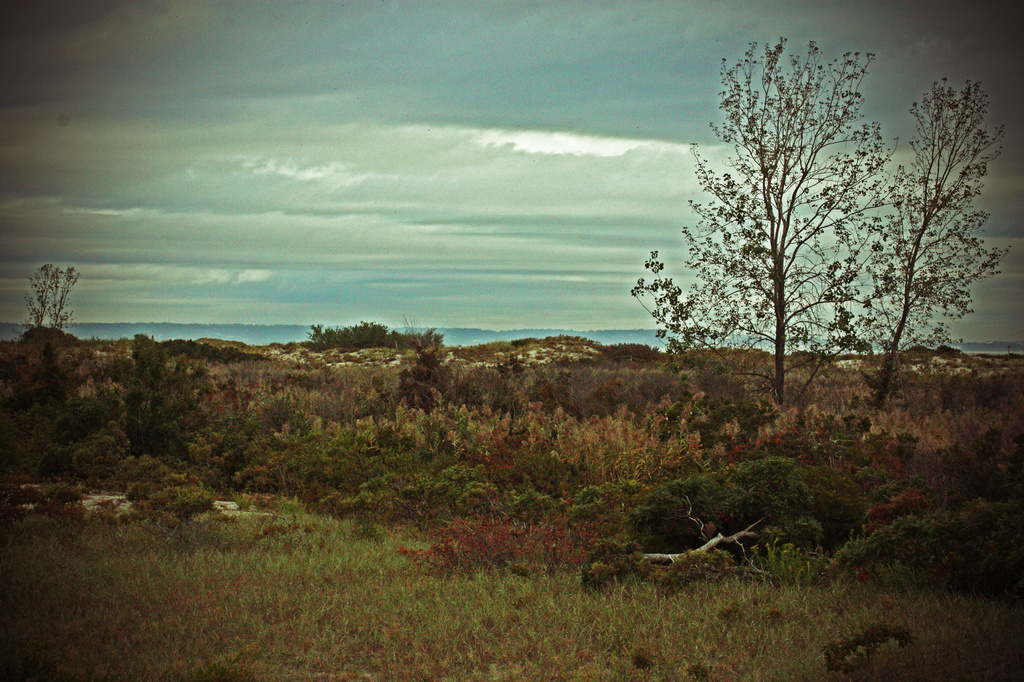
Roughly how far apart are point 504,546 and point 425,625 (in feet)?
6.05

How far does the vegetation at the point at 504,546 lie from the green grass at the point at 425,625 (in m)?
0.02

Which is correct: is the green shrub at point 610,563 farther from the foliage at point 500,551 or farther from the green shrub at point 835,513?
the green shrub at point 835,513

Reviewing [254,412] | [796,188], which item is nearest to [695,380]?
[796,188]

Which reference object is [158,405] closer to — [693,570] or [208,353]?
[693,570]

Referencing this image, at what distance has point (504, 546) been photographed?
6805 millimetres

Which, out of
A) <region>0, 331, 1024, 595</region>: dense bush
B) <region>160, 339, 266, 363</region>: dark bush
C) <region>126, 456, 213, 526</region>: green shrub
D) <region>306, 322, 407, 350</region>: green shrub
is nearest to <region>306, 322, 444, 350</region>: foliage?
<region>306, 322, 407, 350</region>: green shrub

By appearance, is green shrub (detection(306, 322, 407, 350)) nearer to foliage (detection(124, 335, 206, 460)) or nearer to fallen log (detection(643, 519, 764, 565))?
foliage (detection(124, 335, 206, 460))

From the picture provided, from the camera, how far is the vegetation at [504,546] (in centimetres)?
446

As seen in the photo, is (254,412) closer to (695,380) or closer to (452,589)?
(452,589)

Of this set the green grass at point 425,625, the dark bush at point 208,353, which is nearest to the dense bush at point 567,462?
the green grass at point 425,625

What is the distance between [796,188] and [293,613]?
44.0 feet

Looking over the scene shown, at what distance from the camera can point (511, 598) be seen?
5.61 m

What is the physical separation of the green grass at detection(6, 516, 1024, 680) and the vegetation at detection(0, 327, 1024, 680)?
0.02 metres

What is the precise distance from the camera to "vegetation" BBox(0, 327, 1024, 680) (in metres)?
4.46
